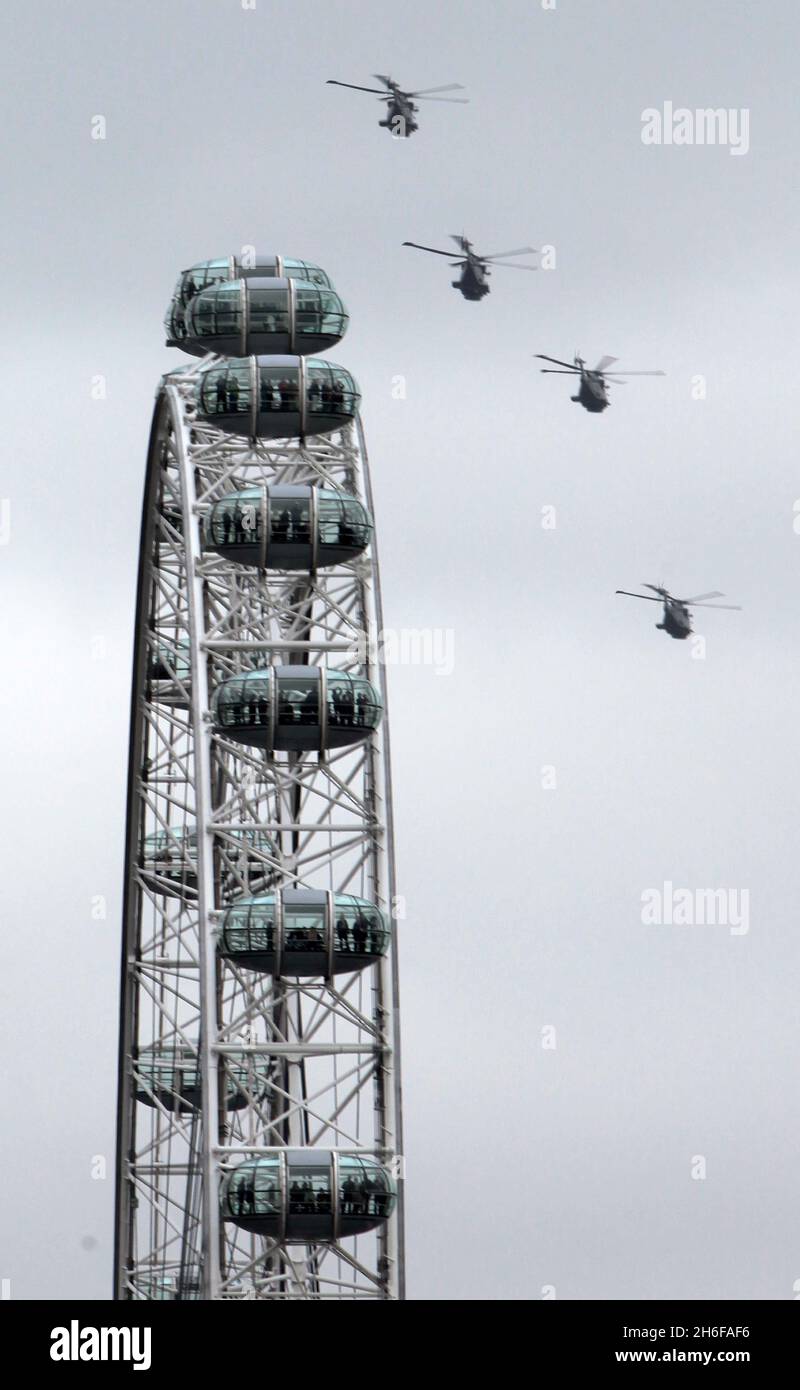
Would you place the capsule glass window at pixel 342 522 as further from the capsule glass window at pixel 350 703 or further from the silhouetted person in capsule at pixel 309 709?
the silhouetted person in capsule at pixel 309 709

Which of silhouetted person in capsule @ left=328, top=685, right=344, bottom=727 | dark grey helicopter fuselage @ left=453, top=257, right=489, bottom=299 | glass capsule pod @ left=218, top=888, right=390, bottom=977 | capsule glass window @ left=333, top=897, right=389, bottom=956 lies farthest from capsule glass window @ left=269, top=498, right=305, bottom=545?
dark grey helicopter fuselage @ left=453, top=257, right=489, bottom=299

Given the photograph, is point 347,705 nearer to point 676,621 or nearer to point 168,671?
point 168,671

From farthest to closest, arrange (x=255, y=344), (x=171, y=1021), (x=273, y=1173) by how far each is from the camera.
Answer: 1. (x=171, y=1021)
2. (x=255, y=344)
3. (x=273, y=1173)

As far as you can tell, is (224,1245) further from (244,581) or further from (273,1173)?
→ (244,581)

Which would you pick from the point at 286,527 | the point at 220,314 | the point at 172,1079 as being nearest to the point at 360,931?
the point at 286,527

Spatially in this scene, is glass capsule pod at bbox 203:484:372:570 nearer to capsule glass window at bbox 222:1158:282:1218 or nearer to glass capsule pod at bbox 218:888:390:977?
glass capsule pod at bbox 218:888:390:977
